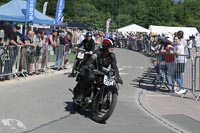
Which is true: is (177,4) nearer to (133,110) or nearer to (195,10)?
(195,10)

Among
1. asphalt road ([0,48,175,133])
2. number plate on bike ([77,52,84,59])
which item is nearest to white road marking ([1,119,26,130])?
asphalt road ([0,48,175,133])

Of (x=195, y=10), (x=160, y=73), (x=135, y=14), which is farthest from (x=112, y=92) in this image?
(x=195, y=10)

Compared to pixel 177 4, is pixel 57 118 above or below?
below

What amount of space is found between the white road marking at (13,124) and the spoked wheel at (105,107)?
1.60 m

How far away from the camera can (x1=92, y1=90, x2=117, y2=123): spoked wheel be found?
877cm

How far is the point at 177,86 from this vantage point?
14.1 m

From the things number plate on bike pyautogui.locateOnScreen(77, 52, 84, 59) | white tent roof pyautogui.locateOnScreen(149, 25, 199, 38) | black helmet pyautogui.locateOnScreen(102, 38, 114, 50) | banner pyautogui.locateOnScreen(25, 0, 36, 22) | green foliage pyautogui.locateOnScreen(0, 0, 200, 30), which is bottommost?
number plate on bike pyautogui.locateOnScreen(77, 52, 84, 59)

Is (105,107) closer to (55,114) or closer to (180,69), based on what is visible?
(55,114)

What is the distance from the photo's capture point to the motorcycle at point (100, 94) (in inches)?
346

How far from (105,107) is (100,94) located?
0.31m

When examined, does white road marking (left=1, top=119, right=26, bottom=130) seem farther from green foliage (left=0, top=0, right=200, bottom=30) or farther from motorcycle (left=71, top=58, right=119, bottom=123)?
green foliage (left=0, top=0, right=200, bottom=30)

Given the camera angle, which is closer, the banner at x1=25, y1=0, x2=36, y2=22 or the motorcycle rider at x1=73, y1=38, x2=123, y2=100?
the motorcycle rider at x1=73, y1=38, x2=123, y2=100

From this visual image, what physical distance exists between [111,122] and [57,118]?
3.68 feet

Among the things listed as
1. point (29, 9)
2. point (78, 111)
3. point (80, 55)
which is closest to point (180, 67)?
point (80, 55)
